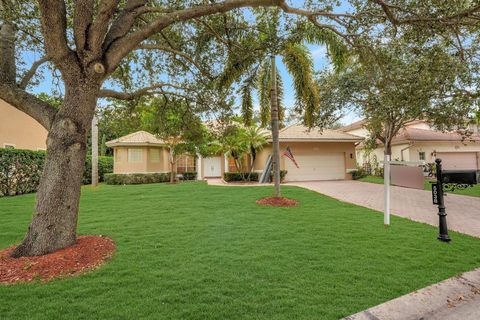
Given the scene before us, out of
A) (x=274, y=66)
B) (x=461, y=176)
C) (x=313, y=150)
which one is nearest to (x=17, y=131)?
(x=274, y=66)

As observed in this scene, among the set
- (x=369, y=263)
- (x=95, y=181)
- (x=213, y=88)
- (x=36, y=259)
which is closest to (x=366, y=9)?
(x=213, y=88)

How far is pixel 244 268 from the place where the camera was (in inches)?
156

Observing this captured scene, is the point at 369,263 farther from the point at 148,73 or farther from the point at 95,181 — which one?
the point at 95,181

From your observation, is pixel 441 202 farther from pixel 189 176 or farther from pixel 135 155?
pixel 135 155

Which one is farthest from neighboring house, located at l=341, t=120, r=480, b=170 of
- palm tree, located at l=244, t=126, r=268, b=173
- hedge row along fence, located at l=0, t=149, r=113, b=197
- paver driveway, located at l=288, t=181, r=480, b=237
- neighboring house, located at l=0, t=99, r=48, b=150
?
neighboring house, located at l=0, t=99, r=48, b=150

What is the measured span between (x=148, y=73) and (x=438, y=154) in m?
24.4

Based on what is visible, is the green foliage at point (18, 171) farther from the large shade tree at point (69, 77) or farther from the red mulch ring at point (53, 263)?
the red mulch ring at point (53, 263)

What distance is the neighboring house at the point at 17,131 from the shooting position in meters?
15.6

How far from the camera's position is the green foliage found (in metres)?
12.6

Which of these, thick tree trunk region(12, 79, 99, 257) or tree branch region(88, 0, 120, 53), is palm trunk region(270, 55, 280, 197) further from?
thick tree trunk region(12, 79, 99, 257)

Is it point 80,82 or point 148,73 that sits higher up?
A: point 148,73

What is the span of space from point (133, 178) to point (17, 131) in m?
7.95

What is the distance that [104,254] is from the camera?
448 cm

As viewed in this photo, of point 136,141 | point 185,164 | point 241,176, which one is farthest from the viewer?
point 185,164
